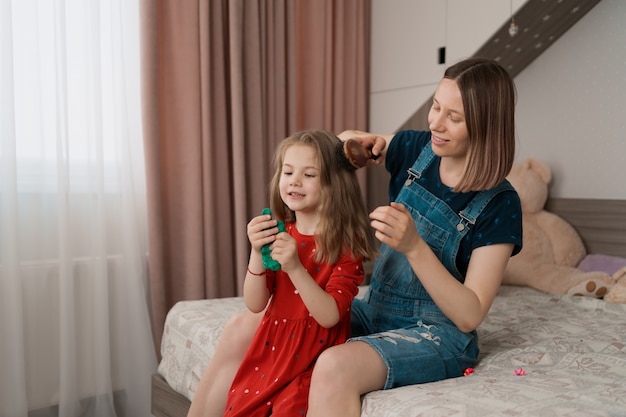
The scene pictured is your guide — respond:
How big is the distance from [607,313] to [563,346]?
1.87ft

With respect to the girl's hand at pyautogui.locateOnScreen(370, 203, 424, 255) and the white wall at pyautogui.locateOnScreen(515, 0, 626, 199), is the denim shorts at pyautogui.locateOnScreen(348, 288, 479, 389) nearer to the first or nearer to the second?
the girl's hand at pyautogui.locateOnScreen(370, 203, 424, 255)

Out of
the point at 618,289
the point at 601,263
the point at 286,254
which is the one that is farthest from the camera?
the point at 601,263

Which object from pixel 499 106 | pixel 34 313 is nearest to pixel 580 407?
pixel 499 106

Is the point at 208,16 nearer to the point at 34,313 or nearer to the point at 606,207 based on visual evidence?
the point at 34,313

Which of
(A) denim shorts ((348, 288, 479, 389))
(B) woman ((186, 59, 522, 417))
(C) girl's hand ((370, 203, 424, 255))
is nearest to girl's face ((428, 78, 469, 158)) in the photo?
(B) woman ((186, 59, 522, 417))

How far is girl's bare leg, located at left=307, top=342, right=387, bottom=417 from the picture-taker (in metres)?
1.18

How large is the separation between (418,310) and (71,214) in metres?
1.48

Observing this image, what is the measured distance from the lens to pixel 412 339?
1.36m

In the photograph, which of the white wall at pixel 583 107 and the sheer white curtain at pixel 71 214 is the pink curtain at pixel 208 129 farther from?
the white wall at pixel 583 107

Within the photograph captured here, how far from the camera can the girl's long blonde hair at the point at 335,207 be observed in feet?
4.86

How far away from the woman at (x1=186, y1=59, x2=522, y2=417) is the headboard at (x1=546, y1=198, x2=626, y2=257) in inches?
55.8

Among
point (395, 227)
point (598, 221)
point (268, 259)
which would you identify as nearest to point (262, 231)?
point (268, 259)

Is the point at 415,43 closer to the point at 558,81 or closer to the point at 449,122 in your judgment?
the point at 558,81

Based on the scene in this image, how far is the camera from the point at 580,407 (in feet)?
3.81
